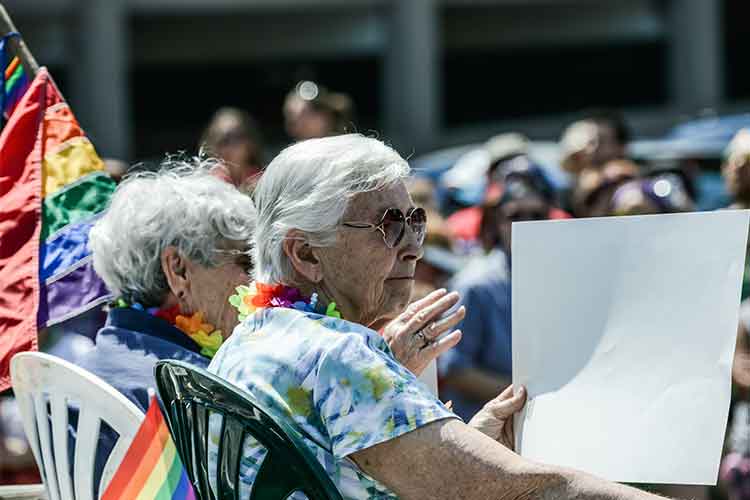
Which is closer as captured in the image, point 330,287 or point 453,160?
point 330,287

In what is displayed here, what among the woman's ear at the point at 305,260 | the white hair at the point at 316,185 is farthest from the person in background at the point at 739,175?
the woman's ear at the point at 305,260

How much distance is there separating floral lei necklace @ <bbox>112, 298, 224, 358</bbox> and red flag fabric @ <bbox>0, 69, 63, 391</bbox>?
305 mm

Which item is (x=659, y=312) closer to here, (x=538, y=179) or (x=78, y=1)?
(x=538, y=179)

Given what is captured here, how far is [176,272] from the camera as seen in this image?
3715 mm

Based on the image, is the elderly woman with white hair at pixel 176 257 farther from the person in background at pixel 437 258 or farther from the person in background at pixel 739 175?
the person in background at pixel 437 258

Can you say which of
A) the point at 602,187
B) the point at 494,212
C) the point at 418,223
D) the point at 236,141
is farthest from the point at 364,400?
the point at 236,141

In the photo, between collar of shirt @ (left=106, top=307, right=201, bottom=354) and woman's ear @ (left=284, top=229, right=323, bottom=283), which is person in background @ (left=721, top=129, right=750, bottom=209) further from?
woman's ear @ (left=284, top=229, right=323, bottom=283)

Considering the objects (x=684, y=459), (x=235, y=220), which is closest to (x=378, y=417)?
(x=684, y=459)

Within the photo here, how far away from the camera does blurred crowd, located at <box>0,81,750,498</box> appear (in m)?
5.41

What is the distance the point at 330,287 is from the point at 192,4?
699 inches

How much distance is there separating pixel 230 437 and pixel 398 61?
1845 cm

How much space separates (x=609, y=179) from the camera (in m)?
6.52

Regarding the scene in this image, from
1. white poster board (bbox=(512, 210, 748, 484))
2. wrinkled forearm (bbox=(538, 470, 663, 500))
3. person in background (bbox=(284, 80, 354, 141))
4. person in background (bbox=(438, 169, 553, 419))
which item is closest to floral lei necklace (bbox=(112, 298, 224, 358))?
white poster board (bbox=(512, 210, 748, 484))

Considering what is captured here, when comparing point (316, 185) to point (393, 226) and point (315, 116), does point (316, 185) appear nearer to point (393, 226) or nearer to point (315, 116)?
point (393, 226)
